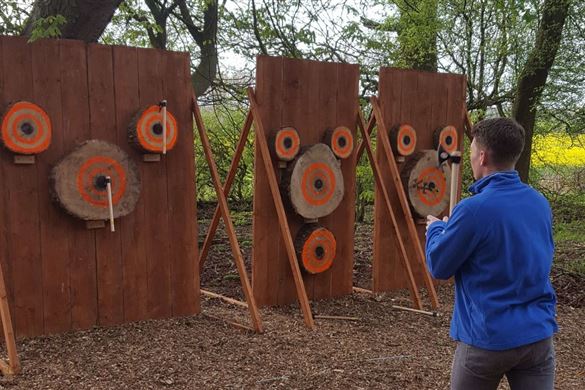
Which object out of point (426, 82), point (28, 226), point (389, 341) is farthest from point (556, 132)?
point (28, 226)

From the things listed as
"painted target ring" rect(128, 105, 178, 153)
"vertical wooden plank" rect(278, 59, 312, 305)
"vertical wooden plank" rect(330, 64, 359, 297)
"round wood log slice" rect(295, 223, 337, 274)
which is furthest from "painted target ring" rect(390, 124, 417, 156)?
"painted target ring" rect(128, 105, 178, 153)

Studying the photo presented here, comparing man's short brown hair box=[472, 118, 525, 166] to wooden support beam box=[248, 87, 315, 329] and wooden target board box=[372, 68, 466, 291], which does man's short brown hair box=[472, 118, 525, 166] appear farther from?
wooden target board box=[372, 68, 466, 291]

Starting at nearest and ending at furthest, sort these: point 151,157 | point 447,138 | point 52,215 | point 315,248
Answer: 1. point 52,215
2. point 151,157
3. point 315,248
4. point 447,138

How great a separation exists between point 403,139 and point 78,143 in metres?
3.08

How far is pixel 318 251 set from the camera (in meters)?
5.33

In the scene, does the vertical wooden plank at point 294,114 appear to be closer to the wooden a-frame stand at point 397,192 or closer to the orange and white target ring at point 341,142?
the orange and white target ring at point 341,142

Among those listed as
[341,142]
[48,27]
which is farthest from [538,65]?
[48,27]

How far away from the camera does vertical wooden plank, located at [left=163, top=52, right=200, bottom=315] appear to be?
4.51 meters

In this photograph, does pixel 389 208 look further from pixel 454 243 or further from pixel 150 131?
pixel 454 243

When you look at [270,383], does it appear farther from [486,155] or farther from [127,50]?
[127,50]

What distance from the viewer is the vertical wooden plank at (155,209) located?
438 centimetres

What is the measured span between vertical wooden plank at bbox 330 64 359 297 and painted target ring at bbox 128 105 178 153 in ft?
5.56

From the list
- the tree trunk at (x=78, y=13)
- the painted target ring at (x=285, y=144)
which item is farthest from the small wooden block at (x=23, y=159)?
the painted target ring at (x=285, y=144)

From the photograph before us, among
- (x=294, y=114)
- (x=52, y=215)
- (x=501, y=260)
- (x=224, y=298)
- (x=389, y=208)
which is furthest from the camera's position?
(x=389, y=208)
